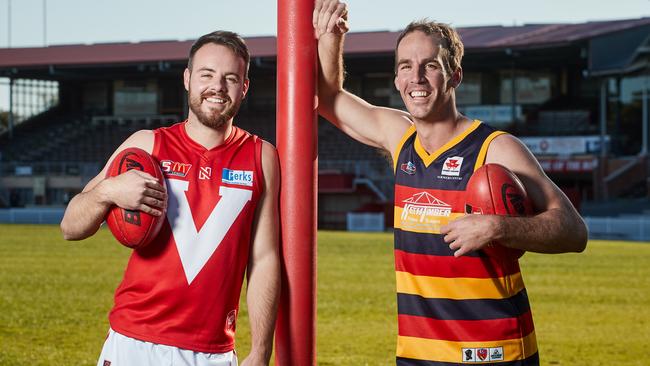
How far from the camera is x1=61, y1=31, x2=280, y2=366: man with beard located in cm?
336

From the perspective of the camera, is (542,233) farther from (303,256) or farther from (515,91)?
(515,91)

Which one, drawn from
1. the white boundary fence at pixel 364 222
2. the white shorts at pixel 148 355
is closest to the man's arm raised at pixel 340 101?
the white shorts at pixel 148 355

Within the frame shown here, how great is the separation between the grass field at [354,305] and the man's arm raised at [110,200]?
192 inches

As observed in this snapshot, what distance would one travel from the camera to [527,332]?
355 centimetres

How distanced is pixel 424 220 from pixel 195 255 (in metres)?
0.87

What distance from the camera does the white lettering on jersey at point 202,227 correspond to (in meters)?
3.38

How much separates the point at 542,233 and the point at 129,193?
4.80 ft

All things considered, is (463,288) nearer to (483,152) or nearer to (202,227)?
(483,152)

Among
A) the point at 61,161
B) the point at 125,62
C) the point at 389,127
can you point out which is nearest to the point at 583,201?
the point at 125,62

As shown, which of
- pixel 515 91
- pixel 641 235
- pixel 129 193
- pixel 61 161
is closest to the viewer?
pixel 129 193

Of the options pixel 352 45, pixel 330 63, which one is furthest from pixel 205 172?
pixel 352 45

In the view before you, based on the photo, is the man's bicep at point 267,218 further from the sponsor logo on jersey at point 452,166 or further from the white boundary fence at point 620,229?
the white boundary fence at point 620,229

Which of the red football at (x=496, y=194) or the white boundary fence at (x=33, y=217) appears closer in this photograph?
the red football at (x=496, y=194)

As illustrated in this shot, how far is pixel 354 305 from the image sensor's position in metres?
11.5
